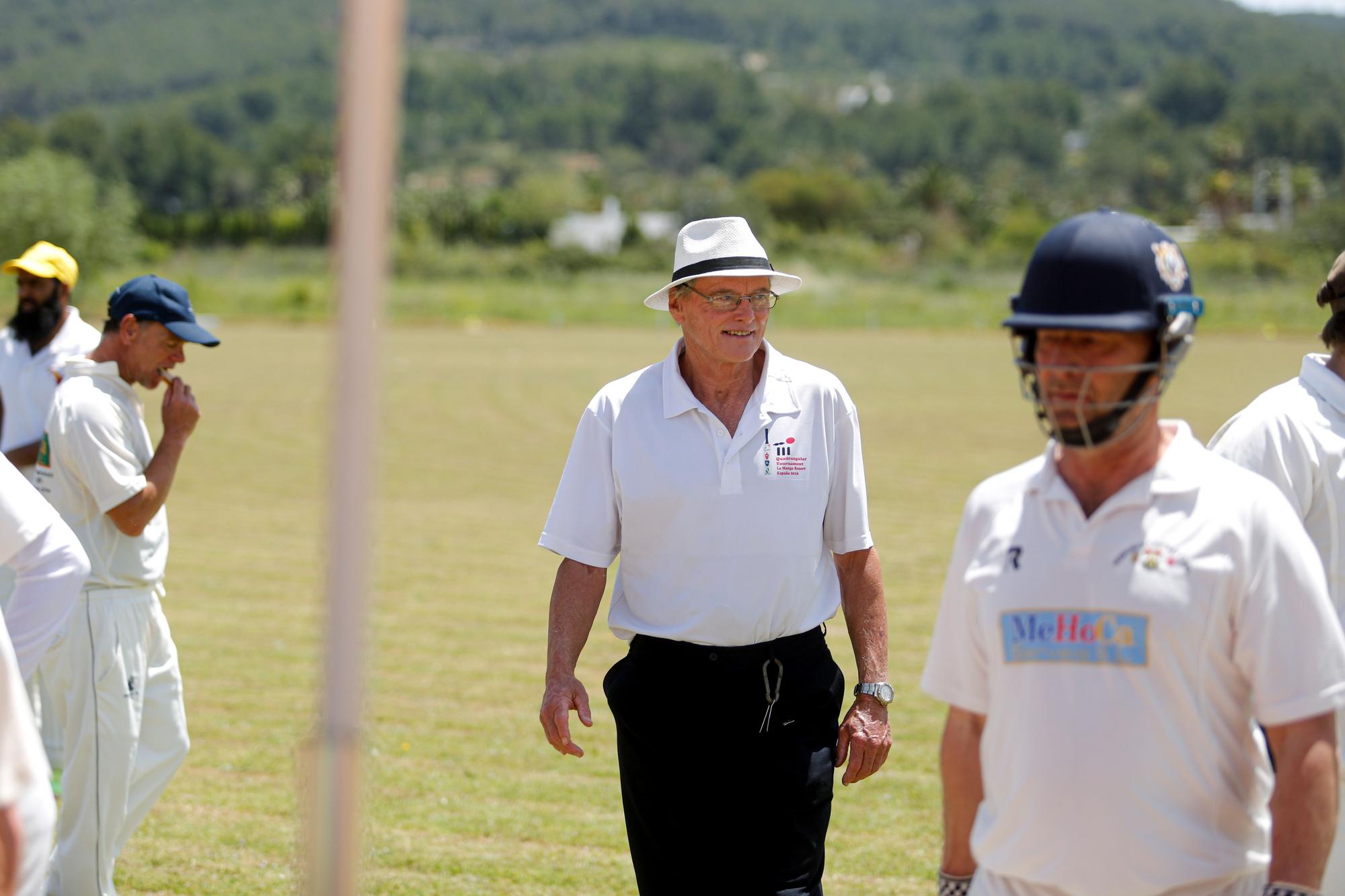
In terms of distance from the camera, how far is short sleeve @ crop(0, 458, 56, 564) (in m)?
3.28

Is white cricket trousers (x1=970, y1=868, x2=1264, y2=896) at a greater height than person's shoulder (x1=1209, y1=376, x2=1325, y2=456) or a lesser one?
lesser

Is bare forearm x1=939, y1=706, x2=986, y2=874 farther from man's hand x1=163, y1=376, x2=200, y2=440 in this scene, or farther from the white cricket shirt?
man's hand x1=163, y1=376, x2=200, y2=440

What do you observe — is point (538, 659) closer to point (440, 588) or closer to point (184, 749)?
point (440, 588)

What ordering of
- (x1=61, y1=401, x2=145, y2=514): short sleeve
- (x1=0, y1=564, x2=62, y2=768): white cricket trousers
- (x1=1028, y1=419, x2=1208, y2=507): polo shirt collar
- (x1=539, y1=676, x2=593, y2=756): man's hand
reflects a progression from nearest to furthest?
(x1=1028, y1=419, x2=1208, y2=507): polo shirt collar, (x1=539, y1=676, x2=593, y2=756): man's hand, (x1=61, y1=401, x2=145, y2=514): short sleeve, (x1=0, y1=564, x2=62, y2=768): white cricket trousers

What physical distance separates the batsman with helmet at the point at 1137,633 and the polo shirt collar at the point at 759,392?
1.78m

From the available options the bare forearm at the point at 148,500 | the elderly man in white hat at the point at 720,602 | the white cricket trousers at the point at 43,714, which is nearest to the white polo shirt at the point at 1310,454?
the elderly man in white hat at the point at 720,602

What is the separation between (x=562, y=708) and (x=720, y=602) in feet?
1.76

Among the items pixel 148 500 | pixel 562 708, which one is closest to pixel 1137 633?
pixel 562 708

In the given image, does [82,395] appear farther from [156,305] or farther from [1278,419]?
[1278,419]

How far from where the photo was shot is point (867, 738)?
444 cm

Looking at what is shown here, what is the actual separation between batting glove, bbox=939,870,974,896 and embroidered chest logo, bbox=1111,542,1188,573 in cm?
75

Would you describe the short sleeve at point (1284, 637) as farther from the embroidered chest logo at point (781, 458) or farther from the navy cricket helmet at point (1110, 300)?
the embroidered chest logo at point (781, 458)

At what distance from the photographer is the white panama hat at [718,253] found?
14.9 feet

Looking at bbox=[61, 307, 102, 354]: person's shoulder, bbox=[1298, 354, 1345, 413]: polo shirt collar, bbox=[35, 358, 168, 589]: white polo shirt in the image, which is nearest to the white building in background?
bbox=[61, 307, 102, 354]: person's shoulder
